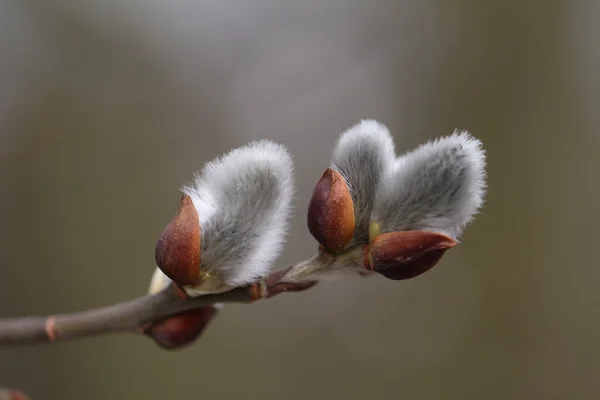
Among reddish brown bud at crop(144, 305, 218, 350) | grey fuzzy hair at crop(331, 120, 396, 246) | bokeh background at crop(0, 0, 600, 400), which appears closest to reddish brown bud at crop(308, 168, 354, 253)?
grey fuzzy hair at crop(331, 120, 396, 246)

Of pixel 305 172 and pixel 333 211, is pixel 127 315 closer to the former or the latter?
pixel 333 211

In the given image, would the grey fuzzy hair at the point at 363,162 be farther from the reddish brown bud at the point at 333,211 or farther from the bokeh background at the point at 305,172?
the bokeh background at the point at 305,172

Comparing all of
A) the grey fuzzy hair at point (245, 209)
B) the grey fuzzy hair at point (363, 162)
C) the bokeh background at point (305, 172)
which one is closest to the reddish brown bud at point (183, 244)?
the grey fuzzy hair at point (245, 209)

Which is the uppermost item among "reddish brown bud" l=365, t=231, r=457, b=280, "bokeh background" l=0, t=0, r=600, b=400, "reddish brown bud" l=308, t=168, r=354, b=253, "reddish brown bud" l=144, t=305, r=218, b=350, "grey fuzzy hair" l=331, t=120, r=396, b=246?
"bokeh background" l=0, t=0, r=600, b=400

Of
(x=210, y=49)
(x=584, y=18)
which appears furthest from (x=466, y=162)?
(x=584, y=18)

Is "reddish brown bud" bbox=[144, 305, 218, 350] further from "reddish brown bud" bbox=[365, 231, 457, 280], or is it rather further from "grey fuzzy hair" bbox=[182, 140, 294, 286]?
"reddish brown bud" bbox=[365, 231, 457, 280]

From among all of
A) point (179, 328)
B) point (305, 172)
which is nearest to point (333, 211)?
point (179, 328)
